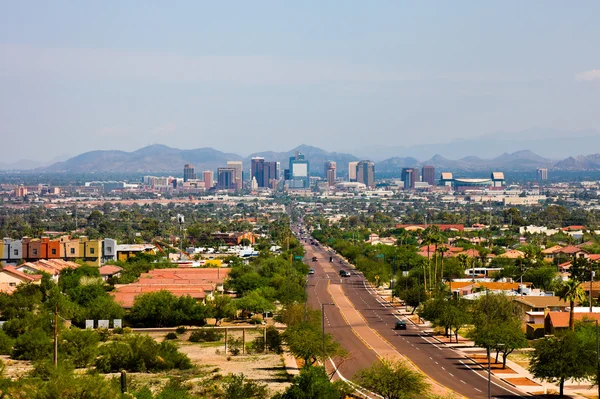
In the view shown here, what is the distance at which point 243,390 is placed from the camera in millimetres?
46125

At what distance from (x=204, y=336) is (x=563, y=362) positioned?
27363mm

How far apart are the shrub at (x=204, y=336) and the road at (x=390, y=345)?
8.03m

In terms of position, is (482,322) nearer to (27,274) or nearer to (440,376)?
(440,376)

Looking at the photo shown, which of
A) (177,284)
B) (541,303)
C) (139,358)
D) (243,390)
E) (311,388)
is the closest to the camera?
(311,388)

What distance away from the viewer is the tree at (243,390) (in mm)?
45625

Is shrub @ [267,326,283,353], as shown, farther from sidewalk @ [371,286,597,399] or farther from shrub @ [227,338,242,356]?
sidewalk @ [371,286,597,399]

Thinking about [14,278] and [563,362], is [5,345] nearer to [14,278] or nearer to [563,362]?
[14,278]

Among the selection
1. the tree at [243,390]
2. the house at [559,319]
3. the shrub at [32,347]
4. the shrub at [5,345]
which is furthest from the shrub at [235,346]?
the house at [559,319]

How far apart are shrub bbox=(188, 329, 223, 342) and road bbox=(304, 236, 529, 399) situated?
803cm

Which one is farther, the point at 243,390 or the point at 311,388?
the point at 243,390

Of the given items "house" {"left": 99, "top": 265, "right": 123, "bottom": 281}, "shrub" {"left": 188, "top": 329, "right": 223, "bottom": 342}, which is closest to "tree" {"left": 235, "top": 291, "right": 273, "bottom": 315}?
"shrub" {"left": 188, "top": 329, "right": 223, "bottom": 342}

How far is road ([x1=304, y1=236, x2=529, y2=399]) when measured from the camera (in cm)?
5141

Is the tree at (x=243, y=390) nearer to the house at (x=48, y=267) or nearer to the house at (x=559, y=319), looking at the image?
the house at (x=559, y=319)

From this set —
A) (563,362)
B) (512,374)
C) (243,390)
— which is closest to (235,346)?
(512,374)
